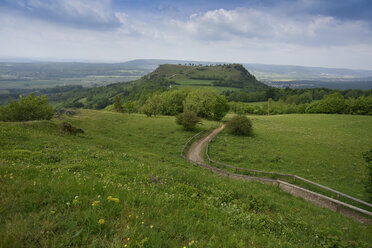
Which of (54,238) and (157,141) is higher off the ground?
(54,238)

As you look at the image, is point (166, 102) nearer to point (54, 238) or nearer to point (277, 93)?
point (54, 238)

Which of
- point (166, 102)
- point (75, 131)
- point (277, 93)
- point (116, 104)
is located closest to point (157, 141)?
point (75, 131)

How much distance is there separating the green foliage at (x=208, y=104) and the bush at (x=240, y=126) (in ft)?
60.7

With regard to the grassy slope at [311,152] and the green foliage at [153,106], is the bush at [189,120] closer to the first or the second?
the grassy slope at [311,152]

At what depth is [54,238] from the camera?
3604 mm

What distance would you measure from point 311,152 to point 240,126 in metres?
15.5

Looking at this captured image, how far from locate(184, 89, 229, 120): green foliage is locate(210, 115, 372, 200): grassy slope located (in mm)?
18982

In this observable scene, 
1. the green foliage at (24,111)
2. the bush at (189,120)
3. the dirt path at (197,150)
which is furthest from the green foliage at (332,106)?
the green foliage at (24,111)

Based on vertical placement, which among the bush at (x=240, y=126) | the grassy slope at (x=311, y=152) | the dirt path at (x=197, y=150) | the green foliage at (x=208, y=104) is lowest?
the dirt path at (x=197, y=150)

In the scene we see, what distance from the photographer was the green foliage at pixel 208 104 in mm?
65556

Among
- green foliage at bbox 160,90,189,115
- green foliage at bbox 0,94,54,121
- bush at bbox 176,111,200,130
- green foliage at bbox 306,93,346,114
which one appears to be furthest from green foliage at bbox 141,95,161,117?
green foliage at bbox 306,93,346,114

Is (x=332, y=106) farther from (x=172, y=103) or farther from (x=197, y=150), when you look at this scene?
(x=197, y=150)

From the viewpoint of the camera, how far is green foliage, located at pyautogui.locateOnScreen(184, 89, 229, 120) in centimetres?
6556

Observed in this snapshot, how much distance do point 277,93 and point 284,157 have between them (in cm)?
15733
